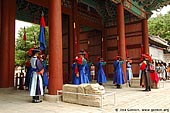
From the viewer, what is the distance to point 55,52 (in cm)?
700

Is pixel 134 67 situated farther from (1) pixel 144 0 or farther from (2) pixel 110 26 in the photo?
(1) pixel 144 0

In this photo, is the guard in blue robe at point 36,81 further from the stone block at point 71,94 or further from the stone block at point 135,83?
the stone block at point 135,83

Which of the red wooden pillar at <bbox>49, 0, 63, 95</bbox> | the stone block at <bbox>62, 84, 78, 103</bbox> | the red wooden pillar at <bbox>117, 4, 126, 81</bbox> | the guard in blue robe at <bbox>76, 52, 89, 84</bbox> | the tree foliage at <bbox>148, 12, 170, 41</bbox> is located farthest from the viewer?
the tree foliage at <bbox>148, 12, 170, 41</bbox>

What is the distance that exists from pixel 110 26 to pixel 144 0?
340cm

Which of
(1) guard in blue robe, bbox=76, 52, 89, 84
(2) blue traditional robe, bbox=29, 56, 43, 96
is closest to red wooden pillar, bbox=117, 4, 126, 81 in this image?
(1) guard in blue robe, bbox=76, 52, 89, 84

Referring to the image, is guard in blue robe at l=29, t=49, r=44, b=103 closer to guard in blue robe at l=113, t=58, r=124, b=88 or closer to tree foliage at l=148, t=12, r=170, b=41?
guard in blue robe at l=113, t=58, r=124, b=88

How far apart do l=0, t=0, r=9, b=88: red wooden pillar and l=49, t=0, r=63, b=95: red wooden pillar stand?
10.6ft

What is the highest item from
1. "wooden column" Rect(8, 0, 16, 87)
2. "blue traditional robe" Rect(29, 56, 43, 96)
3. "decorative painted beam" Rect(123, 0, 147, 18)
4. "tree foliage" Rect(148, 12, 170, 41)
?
"tree foliage" Rect(148, 12, 170, 41)

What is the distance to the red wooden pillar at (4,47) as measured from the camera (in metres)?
9.22

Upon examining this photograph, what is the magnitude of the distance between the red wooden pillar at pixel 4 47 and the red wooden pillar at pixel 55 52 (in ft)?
10.6

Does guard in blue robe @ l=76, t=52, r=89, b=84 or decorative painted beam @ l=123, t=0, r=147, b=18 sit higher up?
decorative painted beam @ l=123, t=0, r=147, b=18

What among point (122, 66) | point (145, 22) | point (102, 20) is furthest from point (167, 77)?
point (122, 66)

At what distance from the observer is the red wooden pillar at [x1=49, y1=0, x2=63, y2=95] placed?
692 centimetres

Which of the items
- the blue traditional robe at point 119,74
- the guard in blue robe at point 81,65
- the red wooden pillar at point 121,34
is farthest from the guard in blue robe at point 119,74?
the guard in blue robe at point 81,65
